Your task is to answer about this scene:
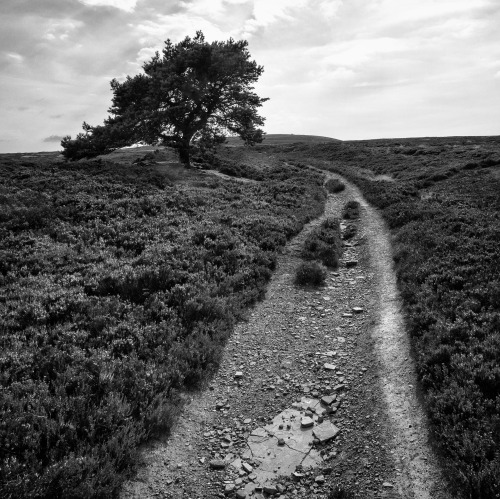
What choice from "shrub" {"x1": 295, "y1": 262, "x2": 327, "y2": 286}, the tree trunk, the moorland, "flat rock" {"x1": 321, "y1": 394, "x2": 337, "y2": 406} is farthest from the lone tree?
"flat rock" {"x1": 321, "y1": 394, "x2": 337, "y2": 406}

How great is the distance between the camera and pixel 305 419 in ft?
24.0

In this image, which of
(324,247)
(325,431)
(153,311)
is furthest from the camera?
(324,247)

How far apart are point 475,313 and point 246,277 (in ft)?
23.1

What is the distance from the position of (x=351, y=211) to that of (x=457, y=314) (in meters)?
14.6

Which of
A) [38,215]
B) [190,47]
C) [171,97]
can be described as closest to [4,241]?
[38,215]

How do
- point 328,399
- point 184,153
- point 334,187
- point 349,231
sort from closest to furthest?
point 328,399, point 349,231, point 334,187, point 184,153

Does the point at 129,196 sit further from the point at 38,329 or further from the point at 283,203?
the point at 38,329

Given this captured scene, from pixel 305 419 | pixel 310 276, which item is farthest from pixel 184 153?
pixel 305 419

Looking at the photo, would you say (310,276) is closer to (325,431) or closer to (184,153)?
(325,431)

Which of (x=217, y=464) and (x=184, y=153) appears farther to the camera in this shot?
(x=184, y=153)

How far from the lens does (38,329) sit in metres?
9.09

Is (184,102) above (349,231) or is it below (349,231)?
Result: above

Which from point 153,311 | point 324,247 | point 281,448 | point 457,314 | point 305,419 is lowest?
point 281,448

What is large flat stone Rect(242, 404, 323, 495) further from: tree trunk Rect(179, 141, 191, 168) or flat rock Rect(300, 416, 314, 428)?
tree trunk Rect(179, 141, 191, 168)
